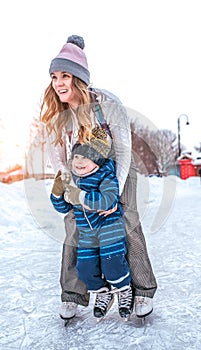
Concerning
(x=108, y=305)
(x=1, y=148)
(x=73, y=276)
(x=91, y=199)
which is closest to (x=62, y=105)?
(x=91, y=199)

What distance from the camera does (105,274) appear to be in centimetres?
187

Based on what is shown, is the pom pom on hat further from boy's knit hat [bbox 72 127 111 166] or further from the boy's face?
the boy's face

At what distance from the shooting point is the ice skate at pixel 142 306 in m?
1.97

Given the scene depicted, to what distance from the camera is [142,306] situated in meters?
1.99

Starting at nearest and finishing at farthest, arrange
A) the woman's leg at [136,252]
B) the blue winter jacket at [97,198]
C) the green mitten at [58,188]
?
the blue winter jacket at [97,198]
the green mitten at [58,188]
the woman's leg at [136,252]

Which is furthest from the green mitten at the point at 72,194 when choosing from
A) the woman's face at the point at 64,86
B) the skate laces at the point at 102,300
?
the skate laces at the point at 102,300

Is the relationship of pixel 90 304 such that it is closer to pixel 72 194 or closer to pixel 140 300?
pixel 140 300

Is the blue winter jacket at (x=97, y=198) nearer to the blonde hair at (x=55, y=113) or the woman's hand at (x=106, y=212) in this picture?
the woman's hand at (x=106, y=212)

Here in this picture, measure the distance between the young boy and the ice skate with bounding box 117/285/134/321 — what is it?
58 mm

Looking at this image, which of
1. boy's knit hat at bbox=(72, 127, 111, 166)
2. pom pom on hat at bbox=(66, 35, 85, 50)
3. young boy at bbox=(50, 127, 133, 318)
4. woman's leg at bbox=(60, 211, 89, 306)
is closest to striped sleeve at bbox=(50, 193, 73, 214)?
young boy at bbox=(50, 127, 133, 318)

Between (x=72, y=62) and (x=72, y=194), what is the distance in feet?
2.09

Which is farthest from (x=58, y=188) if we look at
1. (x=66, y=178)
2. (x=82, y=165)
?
(x=82, y=165)

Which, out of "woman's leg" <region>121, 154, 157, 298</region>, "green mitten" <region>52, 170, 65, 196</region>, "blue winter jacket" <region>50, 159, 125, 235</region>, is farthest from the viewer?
"woman's leg" <region>121, 154, 157, 298</region>

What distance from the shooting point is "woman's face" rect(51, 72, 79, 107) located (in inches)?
74.9
